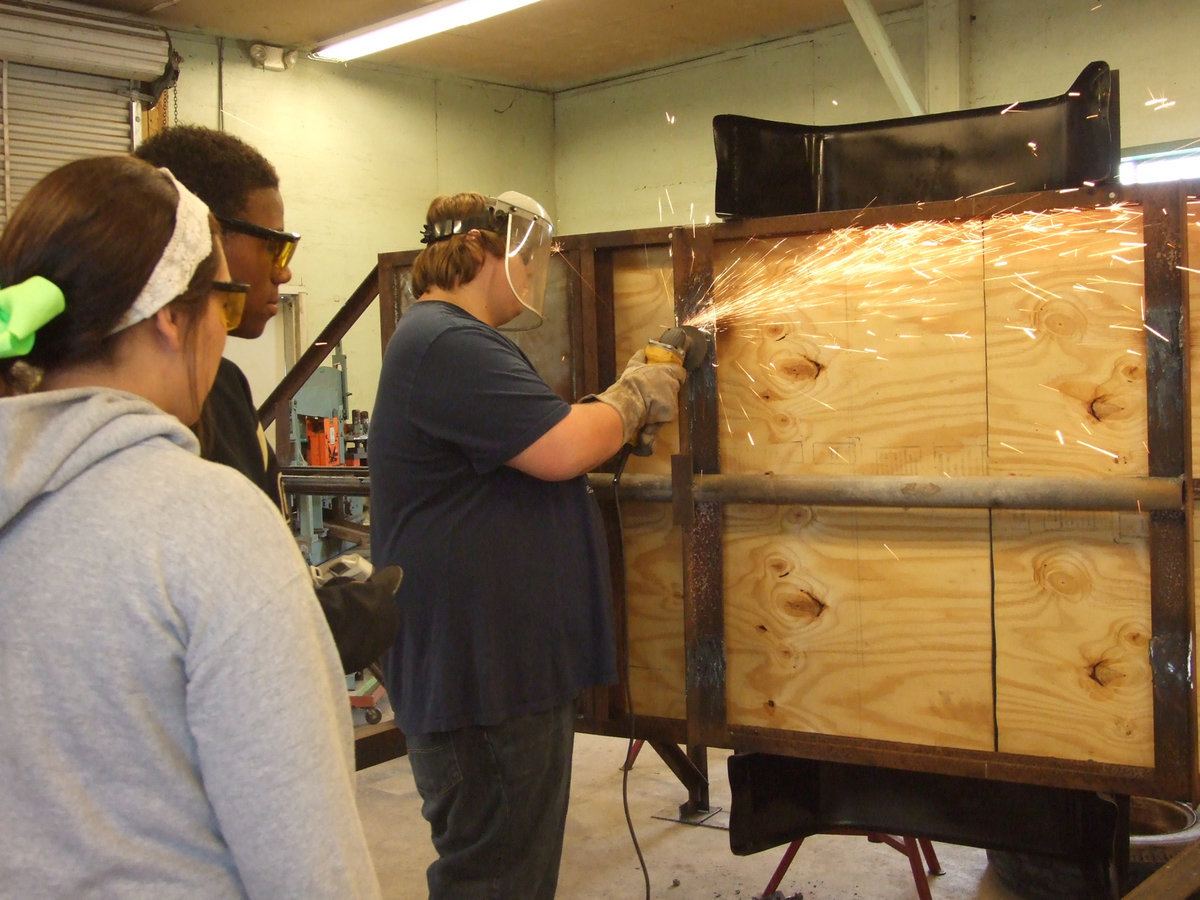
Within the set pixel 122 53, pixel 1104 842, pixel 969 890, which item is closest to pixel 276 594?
pixel 1104 842

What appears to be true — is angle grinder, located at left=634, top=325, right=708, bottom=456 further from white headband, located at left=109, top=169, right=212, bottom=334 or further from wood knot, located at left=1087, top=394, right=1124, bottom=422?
white headband, located at left=109, top=169, right=212, bottom=334

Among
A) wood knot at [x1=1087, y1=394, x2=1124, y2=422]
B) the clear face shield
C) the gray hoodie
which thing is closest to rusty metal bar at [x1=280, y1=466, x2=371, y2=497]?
the clear face shield

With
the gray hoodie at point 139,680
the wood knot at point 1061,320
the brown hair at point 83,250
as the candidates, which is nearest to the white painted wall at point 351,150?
the wood knot at point 1061,320

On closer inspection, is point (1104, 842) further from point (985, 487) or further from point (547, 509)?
point (547, 509)

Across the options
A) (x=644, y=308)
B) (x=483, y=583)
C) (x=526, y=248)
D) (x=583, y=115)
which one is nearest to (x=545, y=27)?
(x=583, y=115)

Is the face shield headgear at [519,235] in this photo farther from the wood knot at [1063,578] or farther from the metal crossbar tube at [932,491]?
the wood knot at [1063,578]

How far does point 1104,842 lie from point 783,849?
4.38 ft

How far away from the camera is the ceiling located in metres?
6.03

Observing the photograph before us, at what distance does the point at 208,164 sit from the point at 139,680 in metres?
0.97

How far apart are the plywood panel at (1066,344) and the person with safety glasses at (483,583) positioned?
0.79m

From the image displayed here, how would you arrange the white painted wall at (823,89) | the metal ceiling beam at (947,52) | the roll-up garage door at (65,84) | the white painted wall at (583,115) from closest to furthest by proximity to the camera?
the roll-up garage door at (65,84) < the white painted wall at (823,89) < the white painted wall at (583,115) < the metal ceiling beam at (947,52)

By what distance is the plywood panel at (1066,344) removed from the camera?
198 centimetres

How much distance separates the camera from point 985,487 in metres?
2.06

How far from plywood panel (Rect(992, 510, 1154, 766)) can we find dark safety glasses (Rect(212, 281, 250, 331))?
1.55 metres
